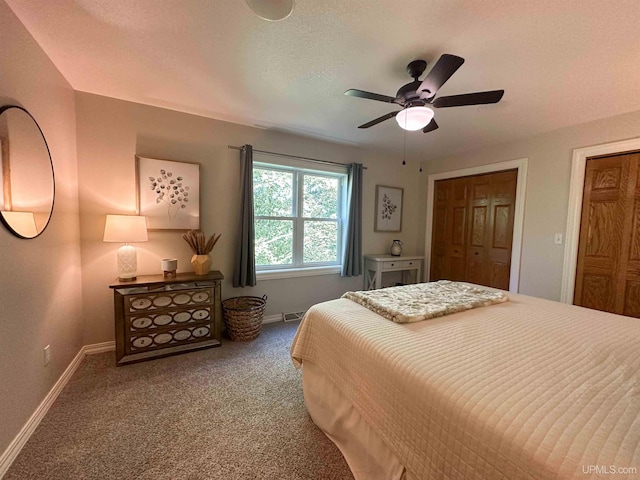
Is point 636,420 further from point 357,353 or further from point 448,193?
point 448,193

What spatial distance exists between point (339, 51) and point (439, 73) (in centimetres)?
65

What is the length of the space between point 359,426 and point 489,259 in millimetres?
3155

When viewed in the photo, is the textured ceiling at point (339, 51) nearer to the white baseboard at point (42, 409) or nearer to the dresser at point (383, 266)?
the dresser at point (383, 266)

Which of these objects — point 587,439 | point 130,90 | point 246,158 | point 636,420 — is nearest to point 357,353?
point 587,439

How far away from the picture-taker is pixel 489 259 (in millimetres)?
3482

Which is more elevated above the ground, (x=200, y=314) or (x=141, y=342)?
(x=200, y=314)

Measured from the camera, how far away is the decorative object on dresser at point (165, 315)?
2166 mm

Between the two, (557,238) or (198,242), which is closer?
(198,242)

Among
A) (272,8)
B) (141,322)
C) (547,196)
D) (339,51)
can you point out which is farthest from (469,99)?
(141,322)

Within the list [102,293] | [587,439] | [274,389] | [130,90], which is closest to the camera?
[587,439]

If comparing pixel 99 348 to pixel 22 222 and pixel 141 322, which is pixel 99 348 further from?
pixel 22 222

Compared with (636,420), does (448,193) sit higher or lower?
higher

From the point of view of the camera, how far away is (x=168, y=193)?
2547 millimetres

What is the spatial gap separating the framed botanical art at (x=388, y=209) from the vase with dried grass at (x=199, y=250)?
2.44 m
